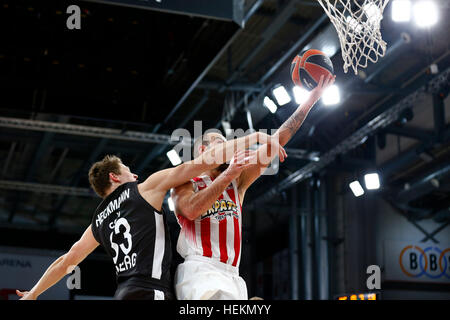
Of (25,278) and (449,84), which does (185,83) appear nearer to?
(449,84)

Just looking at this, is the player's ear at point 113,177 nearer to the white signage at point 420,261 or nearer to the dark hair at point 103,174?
the dark hair at point 103,174

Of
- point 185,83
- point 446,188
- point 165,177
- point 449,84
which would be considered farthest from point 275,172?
point 165,177

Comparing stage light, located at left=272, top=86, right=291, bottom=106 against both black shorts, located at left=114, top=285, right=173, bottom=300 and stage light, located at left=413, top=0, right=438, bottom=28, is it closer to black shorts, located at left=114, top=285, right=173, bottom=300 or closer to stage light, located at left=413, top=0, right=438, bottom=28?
stage light, located at left=413, top=0, right=438, bottom=28

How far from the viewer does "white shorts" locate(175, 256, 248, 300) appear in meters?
3.65

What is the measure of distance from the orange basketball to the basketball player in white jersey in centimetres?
49

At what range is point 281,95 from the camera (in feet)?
31.1

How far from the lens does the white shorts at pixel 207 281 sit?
365 cm

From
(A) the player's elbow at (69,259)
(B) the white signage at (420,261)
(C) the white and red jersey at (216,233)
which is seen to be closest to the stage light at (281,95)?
(B) the white signage at (420,261)

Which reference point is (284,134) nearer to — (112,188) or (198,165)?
(198,165)

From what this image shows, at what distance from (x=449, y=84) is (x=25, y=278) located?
10467mm

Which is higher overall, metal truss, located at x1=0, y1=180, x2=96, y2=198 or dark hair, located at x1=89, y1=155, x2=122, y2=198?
metal truss, located at x1=0, y1=180, x2=96, y2=198

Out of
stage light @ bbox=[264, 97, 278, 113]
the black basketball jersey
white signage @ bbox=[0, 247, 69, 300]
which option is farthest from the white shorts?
white signage @ bbox=[0, 247, 69, 300]

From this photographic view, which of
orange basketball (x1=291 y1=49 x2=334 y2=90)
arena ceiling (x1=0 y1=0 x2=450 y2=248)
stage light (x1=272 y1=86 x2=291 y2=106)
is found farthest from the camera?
stage light (x1=272 y1=86 x2=291 y2=106)

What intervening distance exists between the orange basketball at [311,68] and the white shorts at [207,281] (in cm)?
161
